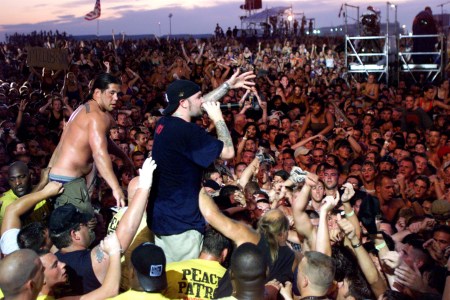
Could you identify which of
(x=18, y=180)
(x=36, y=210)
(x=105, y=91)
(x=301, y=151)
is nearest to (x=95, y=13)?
(x=301, y=151)

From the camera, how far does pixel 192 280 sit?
3.66m

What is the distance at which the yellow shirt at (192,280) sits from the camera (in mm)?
3588

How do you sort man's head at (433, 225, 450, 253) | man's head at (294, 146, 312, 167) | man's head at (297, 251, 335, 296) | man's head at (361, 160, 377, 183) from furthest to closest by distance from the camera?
man's head at (294, 146, 312, 167), man's head at (361, 160, 377, 183), man's head at (433, 225, 450, 253), man's head at (297, 251, 335, 296)

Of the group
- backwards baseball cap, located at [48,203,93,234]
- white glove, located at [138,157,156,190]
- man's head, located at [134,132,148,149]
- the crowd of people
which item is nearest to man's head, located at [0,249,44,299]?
the crowd of people

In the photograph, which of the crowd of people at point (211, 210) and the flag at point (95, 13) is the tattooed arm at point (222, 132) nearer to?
the crowd of people at point (211, 210)

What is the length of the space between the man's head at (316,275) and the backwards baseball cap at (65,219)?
5.18ft

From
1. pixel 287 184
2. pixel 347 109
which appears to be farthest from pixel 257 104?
pixel 287 184

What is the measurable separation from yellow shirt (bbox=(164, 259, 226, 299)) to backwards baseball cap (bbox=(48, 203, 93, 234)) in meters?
0.84

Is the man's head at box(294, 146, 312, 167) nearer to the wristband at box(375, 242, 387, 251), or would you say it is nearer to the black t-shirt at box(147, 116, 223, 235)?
the wristband at box(375, 242, 387, 251)

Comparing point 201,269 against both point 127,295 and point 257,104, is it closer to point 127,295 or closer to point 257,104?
point 127,295

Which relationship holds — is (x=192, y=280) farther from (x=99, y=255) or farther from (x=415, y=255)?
(x=415, y=255)

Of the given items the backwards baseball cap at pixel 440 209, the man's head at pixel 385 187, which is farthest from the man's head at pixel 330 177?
the backwards baseball cap at pixel 440 209

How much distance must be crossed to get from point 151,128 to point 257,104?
2.41 metres

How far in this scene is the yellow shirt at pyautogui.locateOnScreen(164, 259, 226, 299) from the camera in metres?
3.59
